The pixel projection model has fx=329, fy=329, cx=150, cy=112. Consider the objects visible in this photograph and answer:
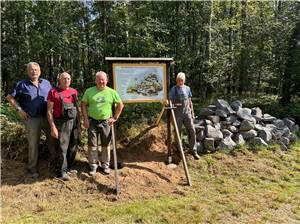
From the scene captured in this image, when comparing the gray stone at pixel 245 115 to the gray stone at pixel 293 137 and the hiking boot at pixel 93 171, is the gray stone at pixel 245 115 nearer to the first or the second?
the gray stone at pixel 293 137

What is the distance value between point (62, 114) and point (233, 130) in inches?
165

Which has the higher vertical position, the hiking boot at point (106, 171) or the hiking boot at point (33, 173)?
the hiking boot at point (33, 173)

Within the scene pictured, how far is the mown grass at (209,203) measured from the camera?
189 inches

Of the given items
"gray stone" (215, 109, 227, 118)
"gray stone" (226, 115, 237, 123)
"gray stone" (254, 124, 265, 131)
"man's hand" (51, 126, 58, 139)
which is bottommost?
"gray stone" (254, 124, 265, 131)

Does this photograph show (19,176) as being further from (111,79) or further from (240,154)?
(240,154)

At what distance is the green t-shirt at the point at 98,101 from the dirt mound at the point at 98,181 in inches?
43.9

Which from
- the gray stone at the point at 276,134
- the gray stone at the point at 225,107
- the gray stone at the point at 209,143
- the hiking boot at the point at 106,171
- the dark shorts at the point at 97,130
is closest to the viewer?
the dark shorts at the point at 97,130

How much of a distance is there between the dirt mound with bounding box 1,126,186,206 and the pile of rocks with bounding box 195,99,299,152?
1143mm

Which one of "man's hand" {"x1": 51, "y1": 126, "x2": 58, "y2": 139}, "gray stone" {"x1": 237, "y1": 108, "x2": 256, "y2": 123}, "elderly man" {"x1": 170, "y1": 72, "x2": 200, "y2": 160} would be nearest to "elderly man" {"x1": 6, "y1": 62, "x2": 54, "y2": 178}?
"man's hand" {"x1": 51, "y1": 126, "x2": 58, "y2": 139}

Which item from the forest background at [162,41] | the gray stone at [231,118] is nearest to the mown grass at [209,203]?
the gray stone at [231,118]

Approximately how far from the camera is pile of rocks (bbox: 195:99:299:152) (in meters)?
7.48

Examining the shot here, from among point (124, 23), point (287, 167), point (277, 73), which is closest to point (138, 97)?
point (287, 167)

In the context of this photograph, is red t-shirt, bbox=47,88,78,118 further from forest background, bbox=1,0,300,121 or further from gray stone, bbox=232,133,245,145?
forest background, bbox=1,0,300,121

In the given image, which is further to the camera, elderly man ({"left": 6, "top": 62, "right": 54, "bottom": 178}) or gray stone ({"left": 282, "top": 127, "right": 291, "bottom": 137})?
gray stone ({"left": 282, "top": 127, "right": 291, "bottom": 137})
